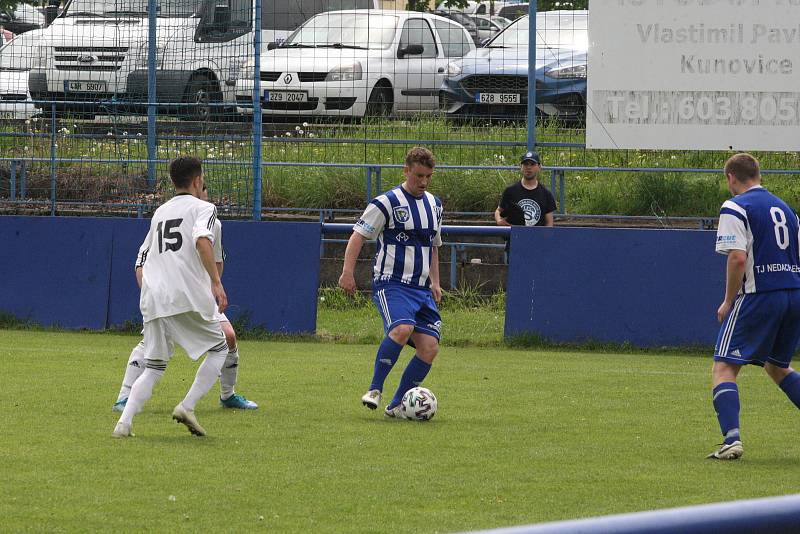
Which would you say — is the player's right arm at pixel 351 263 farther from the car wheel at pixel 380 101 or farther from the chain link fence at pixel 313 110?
the car wheel at pixel 380 101

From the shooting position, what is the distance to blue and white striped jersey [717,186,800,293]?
282 inches

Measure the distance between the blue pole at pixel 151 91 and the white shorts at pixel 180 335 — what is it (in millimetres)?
7094

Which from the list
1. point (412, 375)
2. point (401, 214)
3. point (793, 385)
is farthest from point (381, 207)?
point (793, 385)

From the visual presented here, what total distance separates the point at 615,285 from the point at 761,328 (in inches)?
221

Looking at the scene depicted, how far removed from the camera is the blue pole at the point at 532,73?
14.6m

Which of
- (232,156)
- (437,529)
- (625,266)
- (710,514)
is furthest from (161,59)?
(710,514)

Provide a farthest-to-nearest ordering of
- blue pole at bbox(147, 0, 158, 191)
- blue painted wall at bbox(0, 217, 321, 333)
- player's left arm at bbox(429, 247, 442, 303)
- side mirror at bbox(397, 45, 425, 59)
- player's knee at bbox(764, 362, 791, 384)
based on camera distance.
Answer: side mirror at bbox(397, 45, 425, 59), blue pole at bbox(147, 0, 158, 191), blue painted wall at bbox(0, 217, 321, 333), player's left arm at bbox(429, 247, 442, 303), player's knee at bbox(764, 362, 791, 384)

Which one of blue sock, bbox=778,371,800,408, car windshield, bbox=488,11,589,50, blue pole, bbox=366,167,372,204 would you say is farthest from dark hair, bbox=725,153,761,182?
blue pole, bbox=366,167,372,204

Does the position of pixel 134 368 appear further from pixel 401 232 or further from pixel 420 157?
pixel 420 157

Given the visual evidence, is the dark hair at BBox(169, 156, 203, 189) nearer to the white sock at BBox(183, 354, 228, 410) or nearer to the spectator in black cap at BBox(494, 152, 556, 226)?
the white sock at BBox(183, 354, 228, 410)

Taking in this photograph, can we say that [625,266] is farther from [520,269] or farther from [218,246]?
[218,246]

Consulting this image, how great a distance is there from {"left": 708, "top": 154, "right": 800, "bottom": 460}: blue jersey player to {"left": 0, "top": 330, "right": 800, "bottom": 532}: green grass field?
0.52 m

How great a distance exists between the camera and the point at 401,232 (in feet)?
28.0

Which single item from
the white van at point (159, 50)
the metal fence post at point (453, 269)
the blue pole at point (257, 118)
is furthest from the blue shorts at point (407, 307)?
the white van at point (159, 50)
